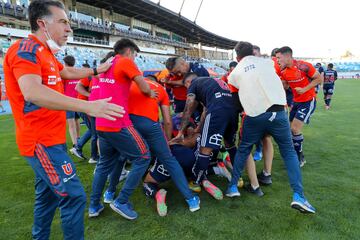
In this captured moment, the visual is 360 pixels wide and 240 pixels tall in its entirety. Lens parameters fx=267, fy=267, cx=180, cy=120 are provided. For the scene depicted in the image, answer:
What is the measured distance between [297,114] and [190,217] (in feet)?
9.11

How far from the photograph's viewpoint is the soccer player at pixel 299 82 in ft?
14.2

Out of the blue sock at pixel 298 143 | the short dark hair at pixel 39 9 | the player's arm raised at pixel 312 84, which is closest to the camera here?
the short dark hair at pixel 39 9

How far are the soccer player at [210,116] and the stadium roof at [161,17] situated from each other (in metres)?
36.5

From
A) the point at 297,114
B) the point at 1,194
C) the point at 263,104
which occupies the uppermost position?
the point at 263,104

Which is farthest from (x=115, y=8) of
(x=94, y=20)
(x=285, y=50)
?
(x=285, y=50)

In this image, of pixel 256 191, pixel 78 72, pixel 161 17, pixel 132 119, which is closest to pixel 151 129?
pixel 132 119

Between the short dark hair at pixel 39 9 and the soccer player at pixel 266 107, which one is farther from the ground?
the short dark hair at pixel 39 9

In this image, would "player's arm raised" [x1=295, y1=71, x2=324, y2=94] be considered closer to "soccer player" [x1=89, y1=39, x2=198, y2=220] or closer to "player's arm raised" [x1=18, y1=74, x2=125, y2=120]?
"soccer player" [x1=89, y1=39, x2=198, y2=220]

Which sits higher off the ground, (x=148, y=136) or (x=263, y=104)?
(x=263, y=104)

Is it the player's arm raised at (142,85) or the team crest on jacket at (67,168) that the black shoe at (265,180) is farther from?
the team crest on jacket at (67,168)

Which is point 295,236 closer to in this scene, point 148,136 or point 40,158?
point 148,136

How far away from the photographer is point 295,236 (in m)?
2.46

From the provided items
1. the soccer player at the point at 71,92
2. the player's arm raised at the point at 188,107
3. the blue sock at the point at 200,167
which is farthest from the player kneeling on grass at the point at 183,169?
the soccer player at the point at 71,92

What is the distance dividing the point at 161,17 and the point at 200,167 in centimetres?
4678
